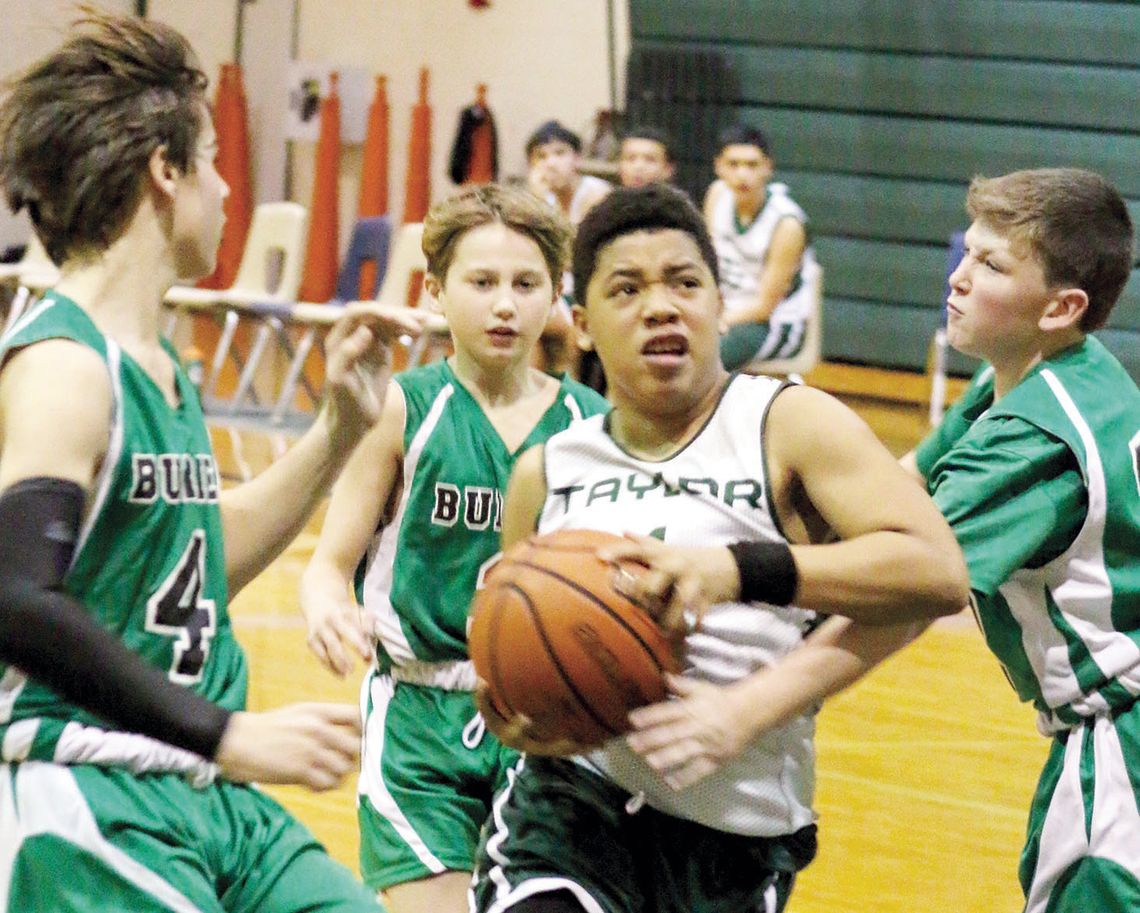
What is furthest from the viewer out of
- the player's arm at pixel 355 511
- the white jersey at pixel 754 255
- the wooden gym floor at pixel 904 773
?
the white jersey at pixel 754 255

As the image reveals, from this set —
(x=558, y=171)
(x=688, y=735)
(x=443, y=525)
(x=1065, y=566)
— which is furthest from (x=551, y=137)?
(x=688, y=735)

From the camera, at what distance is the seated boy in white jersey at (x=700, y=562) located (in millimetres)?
2383

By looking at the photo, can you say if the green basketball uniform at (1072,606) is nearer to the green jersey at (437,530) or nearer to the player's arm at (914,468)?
the player's arm at (914,468)

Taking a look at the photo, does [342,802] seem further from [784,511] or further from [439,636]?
[784,511]

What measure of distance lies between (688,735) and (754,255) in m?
7.89

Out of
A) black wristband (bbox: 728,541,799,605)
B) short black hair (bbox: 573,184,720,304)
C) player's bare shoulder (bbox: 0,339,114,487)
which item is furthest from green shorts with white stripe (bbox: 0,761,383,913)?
short black hair (bbox: 573,184,720,304)

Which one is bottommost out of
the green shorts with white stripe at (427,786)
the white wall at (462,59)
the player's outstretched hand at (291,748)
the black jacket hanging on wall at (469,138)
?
the green shorts with white stripe at (427,786)

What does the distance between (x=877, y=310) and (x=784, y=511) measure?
36.0ft

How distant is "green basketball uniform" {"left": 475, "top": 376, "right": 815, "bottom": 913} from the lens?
259cm

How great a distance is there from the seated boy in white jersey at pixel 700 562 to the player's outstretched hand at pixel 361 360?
0.34 m

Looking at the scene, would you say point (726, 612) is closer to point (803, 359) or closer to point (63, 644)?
point (63, 644)

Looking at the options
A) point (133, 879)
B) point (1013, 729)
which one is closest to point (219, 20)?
point (1013, 729)

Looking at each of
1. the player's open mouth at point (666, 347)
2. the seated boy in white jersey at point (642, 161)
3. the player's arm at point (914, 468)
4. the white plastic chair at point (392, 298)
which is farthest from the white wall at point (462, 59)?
the player's open mouth at point (666, 347)

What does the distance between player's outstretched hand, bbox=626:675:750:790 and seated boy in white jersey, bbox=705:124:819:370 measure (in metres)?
7.37
